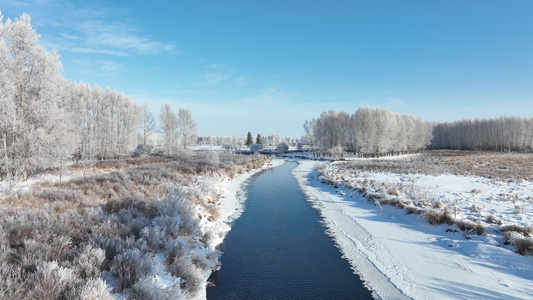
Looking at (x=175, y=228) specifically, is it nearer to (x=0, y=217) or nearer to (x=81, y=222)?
(x=81, y=222)

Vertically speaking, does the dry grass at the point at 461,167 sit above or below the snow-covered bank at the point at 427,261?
above

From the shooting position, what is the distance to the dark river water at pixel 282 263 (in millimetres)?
6012

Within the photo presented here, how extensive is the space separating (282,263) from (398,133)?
2580 inches

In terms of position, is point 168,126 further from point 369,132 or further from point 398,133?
point 398,133

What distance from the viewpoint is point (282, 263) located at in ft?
24.6

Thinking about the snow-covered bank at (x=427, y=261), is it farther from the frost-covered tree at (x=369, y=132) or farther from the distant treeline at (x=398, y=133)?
the distant treeline at (x=398, y=133)

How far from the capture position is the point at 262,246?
878 centimetres

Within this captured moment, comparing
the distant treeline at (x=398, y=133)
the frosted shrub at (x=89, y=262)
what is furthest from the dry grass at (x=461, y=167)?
the frosted shrub at (x=89, y=262)

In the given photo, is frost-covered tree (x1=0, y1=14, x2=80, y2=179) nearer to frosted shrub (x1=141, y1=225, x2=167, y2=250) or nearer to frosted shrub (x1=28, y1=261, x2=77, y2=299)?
frosted shrub (x1=141, y1=225, x2=167, y2=250)

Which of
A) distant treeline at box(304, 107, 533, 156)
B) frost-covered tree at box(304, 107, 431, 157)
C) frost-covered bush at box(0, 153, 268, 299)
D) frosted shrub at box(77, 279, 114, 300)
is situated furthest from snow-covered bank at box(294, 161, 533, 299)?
distant treeline at box(304, 107, 533, 156)

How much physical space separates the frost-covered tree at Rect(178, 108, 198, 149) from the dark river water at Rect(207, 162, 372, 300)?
4279 cm

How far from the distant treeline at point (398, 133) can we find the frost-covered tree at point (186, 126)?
31.4 m

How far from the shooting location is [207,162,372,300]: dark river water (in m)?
6.01

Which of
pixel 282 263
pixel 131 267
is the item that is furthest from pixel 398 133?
pixel 131 267
